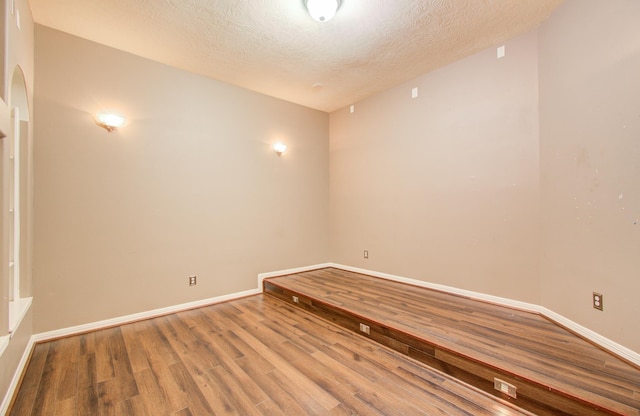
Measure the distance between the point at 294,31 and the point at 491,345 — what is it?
3.25 metres

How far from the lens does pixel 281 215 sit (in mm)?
4418

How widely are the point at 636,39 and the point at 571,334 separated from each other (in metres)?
2.26

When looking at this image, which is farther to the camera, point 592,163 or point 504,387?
point 592,163

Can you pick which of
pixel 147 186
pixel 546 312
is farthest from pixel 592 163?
pixel 147 186

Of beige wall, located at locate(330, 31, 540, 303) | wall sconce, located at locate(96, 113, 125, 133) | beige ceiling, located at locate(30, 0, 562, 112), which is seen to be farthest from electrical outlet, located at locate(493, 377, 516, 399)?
wall sconce, located at locate(96, 113, 125, 133)

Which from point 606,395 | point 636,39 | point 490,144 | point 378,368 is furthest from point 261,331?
point 636,39

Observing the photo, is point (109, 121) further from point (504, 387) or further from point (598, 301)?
point (598, 301)

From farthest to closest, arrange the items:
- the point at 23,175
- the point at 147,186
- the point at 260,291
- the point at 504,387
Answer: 1. the point at 260,291
2. the point at 147,186
3. the point at 23,175
4. the point at 504,387

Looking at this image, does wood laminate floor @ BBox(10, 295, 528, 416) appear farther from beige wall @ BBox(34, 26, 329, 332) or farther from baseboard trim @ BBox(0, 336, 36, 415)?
beige wall @ BBox(34, 26, 329, 332)

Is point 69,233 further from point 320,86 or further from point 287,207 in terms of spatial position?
point 320,86

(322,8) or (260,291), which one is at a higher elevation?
(322,8)

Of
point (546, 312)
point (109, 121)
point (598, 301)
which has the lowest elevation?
point (546, 312)

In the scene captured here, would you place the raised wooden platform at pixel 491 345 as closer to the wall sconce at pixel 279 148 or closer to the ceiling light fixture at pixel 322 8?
the wall sconce at pixel 279 148

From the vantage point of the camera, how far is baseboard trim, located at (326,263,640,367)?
6.33ft
